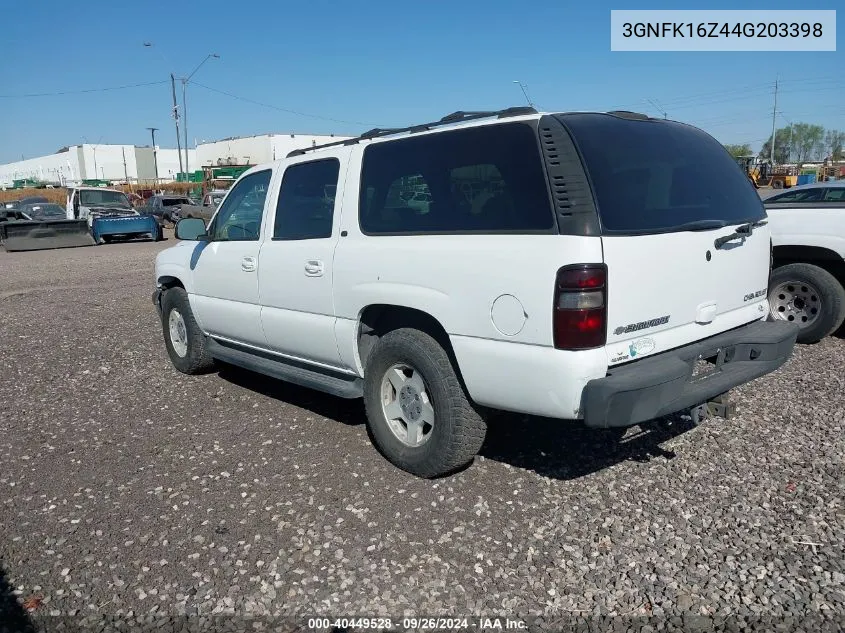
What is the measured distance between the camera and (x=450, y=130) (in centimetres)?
386

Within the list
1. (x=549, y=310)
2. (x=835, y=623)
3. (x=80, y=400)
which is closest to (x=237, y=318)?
(x=80, y=400)

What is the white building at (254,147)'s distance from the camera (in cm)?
7496

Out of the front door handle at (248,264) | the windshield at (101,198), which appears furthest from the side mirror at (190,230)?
the windshield at (101,198)

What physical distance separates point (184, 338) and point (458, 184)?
370 centimetres

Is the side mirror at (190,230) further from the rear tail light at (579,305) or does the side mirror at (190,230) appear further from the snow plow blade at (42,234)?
the snow plow blade at (42,234)

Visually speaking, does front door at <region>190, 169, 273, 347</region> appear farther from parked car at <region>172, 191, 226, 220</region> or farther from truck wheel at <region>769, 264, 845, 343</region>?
parked car at <region>172, 191, 226, 220</region>

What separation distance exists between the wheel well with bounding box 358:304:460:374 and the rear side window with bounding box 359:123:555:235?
0.47m

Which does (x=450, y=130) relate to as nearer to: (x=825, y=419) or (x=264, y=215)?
(x=264, y=215)

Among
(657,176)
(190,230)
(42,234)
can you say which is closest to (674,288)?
(657,176)

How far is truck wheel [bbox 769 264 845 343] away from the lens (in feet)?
21.5

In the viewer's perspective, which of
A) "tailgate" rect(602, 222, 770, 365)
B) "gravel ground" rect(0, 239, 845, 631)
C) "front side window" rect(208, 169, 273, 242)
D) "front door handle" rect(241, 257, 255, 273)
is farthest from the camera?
"front side window" rect(208, 169, 273, 242)

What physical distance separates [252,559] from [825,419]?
398cm

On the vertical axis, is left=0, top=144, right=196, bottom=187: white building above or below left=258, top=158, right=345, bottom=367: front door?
above

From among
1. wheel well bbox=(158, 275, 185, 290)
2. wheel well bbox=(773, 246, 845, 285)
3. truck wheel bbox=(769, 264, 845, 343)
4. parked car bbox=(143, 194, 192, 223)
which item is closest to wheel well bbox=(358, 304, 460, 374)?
wheel well bbox=(158, 275, 185, 290)
